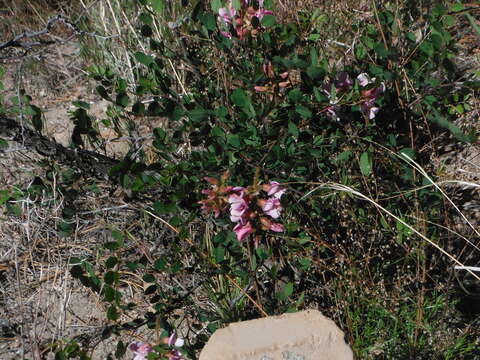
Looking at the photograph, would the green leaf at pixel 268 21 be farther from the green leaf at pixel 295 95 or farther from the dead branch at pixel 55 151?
the dead branch at pixel 55 151

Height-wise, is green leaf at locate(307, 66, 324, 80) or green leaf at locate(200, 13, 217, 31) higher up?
green leaf at locate(200, 13, 217, 31)

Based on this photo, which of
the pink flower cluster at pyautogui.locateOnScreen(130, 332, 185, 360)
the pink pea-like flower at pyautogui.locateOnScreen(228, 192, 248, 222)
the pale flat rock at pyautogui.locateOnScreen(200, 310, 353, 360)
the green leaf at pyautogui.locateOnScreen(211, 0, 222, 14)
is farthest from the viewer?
the green leaf at pyautogui.locateOnScreen(211, 0, 222, 14)

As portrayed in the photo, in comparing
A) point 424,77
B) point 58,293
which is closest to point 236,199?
point 424,77

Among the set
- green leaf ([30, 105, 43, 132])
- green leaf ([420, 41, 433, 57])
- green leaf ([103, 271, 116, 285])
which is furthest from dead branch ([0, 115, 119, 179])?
green leaf ([420, 41, 433, 57])

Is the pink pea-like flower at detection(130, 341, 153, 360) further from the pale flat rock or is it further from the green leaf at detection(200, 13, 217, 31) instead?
the green leaf at detection(200, 13, 217, 31)

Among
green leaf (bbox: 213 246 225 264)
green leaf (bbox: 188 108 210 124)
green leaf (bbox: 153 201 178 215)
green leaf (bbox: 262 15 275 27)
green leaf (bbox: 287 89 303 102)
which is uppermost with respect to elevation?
green leaf (bbox: 262 15 275 27)

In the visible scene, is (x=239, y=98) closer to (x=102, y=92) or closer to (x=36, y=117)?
(x=102, y=92)

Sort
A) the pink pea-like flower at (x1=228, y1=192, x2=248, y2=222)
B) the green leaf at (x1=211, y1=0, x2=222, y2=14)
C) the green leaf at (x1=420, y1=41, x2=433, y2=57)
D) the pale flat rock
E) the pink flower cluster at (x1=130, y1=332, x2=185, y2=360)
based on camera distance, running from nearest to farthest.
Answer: the pale flat rock, the pink pea-like flower at (x1=228, y1=192, x2=248, y2=222), the pink flower cluster at (x1=130, y1=332, x2=185, y2=360), the green leaf at (x1=420, y1=41, x2=433, y2=57), the green leaf at (x1=211, y1=0, x2=222, y2=14)

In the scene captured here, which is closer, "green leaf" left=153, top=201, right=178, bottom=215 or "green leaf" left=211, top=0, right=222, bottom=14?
"green leaf" left=153, top=201, right=178, bottom=215
